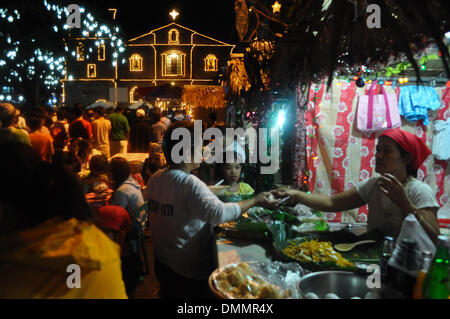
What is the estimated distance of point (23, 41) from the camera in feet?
21.3

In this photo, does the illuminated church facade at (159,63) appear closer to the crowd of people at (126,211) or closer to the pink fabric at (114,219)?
the crowd of people at (126,211)

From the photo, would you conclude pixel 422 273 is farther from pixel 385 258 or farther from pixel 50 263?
pixel 50 263

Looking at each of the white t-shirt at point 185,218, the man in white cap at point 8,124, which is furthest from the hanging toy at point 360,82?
the man in white cap at point 8,124

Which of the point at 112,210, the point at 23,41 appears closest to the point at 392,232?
the point at 112,210

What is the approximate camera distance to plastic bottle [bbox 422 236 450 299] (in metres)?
1.56

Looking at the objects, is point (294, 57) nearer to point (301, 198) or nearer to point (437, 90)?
point (301, 198)

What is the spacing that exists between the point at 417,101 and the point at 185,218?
199 inches

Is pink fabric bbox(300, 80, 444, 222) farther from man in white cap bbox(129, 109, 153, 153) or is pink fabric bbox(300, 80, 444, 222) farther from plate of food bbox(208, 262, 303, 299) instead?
man in white cap bbox(129, 109, 153, 153)

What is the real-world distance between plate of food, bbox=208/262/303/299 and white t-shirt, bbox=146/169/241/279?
0.53 metres

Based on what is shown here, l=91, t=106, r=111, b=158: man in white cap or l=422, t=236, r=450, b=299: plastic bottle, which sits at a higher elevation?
l=91, t=106, r=111, b=158: man in white cap

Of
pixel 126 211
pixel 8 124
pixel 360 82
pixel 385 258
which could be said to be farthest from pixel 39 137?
pixel 385 258

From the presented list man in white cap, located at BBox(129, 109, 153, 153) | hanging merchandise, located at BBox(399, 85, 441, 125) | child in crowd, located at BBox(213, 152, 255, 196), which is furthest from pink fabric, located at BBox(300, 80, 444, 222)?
man in white cap, located at BBox(129, 109, 153, 153)

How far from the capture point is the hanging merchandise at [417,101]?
19.6ft

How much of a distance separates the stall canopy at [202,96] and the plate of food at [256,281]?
9.25m
